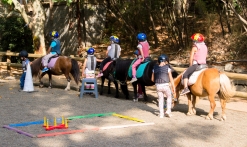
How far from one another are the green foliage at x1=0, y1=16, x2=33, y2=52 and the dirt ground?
8.96 m

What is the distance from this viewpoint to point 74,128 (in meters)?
8.10

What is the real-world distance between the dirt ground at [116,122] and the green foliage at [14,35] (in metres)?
8.96

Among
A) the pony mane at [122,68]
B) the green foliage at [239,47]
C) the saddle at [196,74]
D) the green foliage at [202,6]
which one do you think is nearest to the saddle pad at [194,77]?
the saddle at [196,74]

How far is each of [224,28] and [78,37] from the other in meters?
7.84

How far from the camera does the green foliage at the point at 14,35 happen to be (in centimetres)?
2153

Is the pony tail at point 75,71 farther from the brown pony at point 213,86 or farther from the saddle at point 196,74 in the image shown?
the brown pony at point 213,86

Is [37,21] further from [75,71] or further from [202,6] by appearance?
[202,6]

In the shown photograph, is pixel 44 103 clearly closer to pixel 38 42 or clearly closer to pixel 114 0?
pixel 38 42

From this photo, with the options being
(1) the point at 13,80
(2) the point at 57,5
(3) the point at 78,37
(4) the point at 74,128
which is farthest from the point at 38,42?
(4) the point at 74,128

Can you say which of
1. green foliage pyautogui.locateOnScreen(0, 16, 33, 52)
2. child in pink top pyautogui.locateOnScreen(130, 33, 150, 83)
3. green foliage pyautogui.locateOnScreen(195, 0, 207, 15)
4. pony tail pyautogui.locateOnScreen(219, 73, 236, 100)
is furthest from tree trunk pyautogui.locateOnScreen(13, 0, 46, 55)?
pony tail pyautogui.locateOnScreen(219, 73, 236, 100)

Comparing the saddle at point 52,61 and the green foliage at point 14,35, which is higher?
the green foliage at point 14,35

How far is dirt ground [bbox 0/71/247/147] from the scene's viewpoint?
23.6ft

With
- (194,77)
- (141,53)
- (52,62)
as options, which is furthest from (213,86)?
(52,62)

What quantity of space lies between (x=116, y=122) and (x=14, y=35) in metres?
14.4
